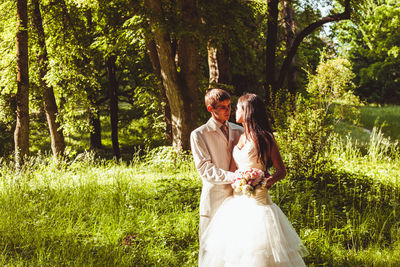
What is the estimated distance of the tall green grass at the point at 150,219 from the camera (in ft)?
16.2

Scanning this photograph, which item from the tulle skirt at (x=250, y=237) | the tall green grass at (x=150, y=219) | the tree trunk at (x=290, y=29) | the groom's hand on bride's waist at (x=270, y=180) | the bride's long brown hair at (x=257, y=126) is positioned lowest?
the tall green grass at (x=150, y=219)

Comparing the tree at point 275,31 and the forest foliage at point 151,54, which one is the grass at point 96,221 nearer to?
the forest foliage at point 151,54

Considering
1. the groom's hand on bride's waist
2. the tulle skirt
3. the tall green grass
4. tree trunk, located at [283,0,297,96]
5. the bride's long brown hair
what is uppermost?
tree trunk, located at [283,0,297,96]

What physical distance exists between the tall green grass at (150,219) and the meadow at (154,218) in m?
0.02

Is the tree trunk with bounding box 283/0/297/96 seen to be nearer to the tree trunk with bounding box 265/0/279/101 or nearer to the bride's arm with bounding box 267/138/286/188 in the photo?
the tree trunk with bounding box 265/0/279/101

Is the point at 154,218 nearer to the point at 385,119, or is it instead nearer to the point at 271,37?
the point at 271,37

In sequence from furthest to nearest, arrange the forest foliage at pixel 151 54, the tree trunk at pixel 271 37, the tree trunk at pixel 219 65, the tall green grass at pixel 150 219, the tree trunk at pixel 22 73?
the tree trunk at pixel 219 65
the tree trunk at pixel 271 37
the forest foliage at pixel 151 54
the tree trunk at pixel 22 73
the tall green grass at pixel 150 219

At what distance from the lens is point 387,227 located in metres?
5.90

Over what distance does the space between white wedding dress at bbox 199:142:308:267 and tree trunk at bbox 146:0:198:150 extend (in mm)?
7581

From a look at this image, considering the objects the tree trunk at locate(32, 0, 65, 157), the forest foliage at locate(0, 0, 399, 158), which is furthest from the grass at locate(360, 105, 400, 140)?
the tree trunk at locate(32, 0, 65, 157)

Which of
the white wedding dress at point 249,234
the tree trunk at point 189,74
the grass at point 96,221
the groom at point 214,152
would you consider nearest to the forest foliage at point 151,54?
the tree trunk at point 189,74

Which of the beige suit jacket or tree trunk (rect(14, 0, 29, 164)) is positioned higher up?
tree trunk (rect(14, 0, 29, 164))

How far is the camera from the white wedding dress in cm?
328

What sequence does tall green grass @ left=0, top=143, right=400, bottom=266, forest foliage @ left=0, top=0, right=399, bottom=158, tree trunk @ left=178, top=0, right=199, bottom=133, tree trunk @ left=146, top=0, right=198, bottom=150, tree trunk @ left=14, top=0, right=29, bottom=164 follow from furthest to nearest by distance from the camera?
tree trunk @ left=178, top=0, right=199, bottom=133 → forest foliage @ left=0, top=0, right=399, bottom=158 → tree trunk @ left=146, top=0, right=198, bottom=150 → tree trunk @ left=14, top=0, right=29, bottom=164 → tall green grass @ left=0, top=143, right=400, bottom=266
